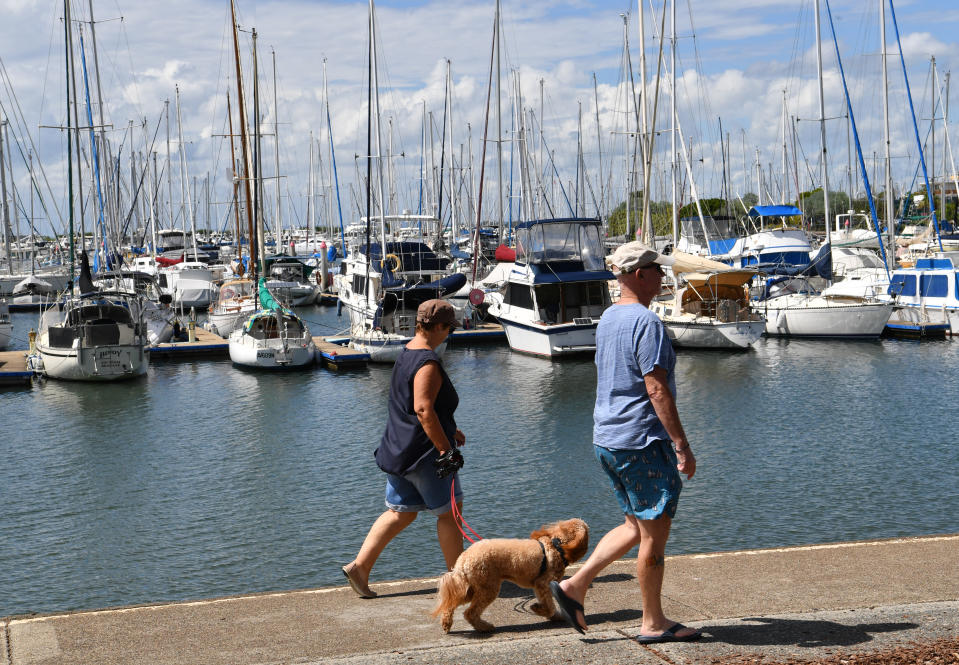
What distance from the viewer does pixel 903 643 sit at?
16.5 feet

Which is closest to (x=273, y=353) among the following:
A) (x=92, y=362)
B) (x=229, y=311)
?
(x=92, y=362)

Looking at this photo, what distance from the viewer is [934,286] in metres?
33.4

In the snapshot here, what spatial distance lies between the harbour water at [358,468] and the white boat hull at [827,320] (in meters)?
3.89

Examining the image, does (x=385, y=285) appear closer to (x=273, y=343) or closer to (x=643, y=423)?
(x=273, y=343)

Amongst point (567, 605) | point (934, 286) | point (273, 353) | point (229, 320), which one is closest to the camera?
point (567, 605)

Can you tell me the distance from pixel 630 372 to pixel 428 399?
4.38ft

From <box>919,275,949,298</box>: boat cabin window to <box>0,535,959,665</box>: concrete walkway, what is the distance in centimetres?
2853

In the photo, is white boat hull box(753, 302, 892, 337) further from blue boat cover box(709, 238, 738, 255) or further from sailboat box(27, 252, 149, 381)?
sailboat box(27, 252, 149, 381)

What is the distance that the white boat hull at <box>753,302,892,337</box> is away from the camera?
3212 centimetres

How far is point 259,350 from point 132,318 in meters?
3.33

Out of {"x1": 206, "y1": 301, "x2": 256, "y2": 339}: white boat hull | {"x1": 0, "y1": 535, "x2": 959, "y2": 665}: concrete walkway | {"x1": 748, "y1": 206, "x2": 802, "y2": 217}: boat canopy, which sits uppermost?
{"x1": 748, "y1": 206, "x2": 802, "y2": 217}: boat canopy

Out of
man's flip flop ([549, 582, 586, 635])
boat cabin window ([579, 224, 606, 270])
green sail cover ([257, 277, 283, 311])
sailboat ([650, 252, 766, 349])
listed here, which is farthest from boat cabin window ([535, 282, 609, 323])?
man's flip flop ([549, 582, 586, 635])

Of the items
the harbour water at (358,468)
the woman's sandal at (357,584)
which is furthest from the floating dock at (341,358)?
the woman's sandal at (357,584)

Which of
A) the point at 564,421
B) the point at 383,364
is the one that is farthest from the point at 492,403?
the point at 383,364
